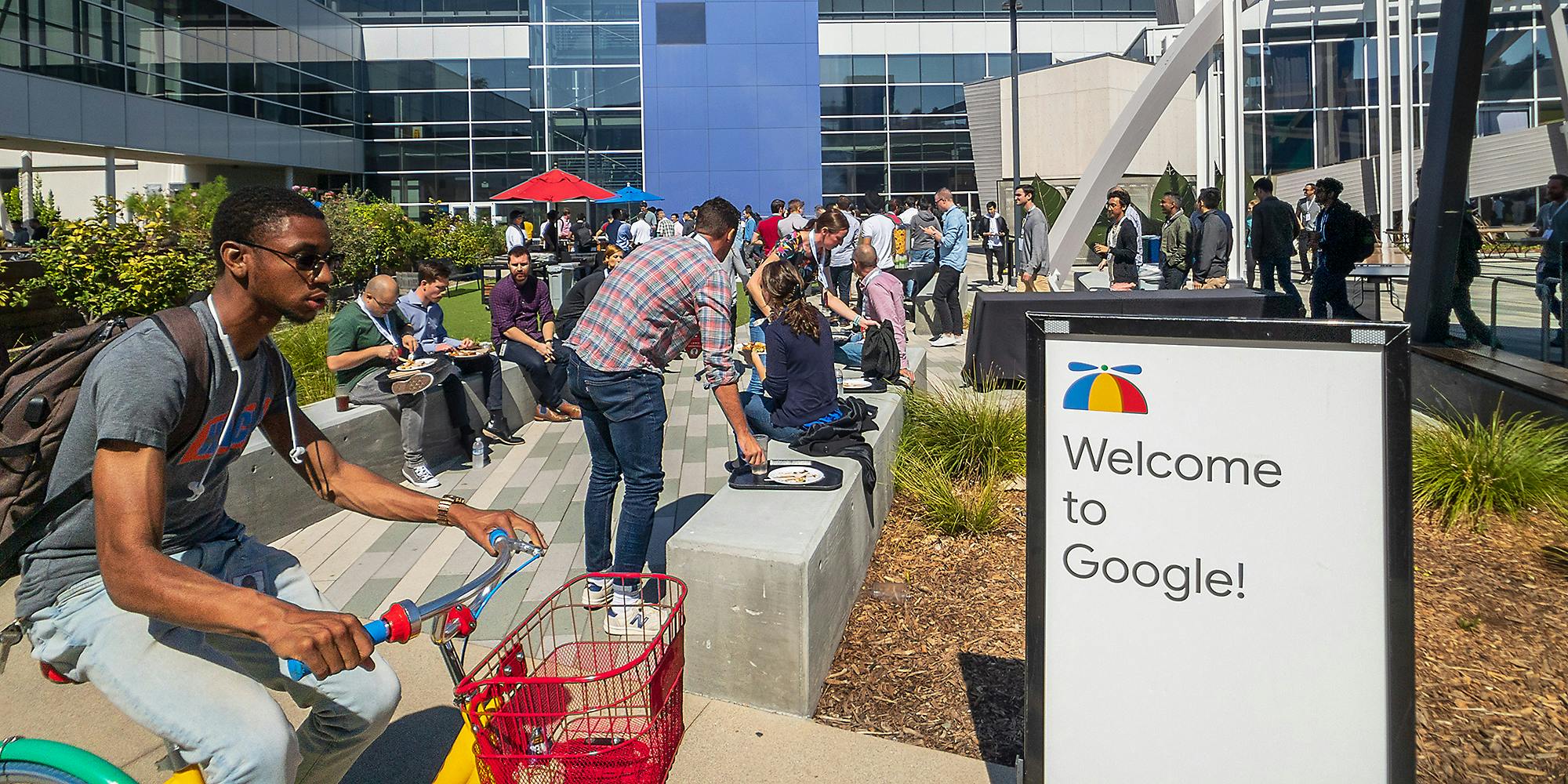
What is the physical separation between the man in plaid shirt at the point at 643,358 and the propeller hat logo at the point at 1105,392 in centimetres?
230

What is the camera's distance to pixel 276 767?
2430mm

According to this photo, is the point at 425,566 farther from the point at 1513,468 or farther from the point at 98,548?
the point at 1513,468

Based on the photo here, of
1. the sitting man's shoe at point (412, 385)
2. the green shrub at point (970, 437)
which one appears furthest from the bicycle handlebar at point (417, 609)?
the sitting man's shoe at point (412, 385)

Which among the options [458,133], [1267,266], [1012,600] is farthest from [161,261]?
[458,133]

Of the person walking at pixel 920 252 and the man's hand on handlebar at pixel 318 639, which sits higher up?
the person walking at pixel 920 252

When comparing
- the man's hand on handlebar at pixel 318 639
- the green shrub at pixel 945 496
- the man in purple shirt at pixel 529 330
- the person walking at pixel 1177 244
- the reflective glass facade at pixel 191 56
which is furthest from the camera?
the reflective glass facade at pixel 191 56

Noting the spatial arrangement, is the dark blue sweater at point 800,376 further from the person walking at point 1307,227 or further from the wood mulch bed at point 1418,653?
the person walking at point 1307,227

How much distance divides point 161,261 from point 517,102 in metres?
38.8

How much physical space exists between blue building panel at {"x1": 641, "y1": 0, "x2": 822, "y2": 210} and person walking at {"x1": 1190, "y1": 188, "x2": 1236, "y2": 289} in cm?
3351

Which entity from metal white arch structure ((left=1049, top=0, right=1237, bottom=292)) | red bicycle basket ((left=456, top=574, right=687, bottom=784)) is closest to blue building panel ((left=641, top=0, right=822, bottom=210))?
metal white arch structure ((left=1049, top=0, right=1237, bottom=292))

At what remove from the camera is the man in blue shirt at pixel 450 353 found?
879 centimetres

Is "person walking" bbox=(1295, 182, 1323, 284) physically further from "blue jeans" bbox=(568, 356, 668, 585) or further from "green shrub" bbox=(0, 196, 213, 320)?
"green shrub" bbox=(0, 196, 213, 320)

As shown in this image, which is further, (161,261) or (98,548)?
(161,261)

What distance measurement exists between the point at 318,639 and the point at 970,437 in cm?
534
